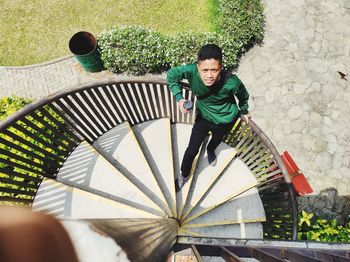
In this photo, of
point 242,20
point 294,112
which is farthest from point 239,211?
point 242,20

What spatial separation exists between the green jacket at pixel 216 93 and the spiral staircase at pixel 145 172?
0.79 metres

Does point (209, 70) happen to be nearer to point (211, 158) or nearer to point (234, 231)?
point (211, 158)

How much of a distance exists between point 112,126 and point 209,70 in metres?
2.97

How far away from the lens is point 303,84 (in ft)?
25.1

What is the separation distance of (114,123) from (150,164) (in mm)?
1060

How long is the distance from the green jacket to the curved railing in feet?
2.47

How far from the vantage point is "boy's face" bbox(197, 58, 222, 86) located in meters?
3.61

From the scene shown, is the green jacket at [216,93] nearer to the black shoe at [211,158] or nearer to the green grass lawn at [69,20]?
the black shoe at [211,158]

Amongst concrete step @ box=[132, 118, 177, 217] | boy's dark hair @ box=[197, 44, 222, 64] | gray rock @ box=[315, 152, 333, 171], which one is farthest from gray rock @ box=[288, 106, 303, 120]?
boy's dark hair @ box=[197, 44, 222, 64]

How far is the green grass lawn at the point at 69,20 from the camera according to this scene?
8242mm

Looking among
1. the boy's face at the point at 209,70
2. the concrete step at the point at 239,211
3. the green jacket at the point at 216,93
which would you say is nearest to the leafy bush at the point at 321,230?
the concrete step at the point at 239,211

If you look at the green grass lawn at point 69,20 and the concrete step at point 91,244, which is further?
the green grass lawn at point 69,20

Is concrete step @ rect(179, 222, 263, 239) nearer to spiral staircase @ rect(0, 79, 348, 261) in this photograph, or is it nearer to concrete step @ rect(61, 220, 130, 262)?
spiral staircase @ rect(0, 79, 348, 261)

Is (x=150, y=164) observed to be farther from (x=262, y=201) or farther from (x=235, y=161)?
(x=262, y=201)
